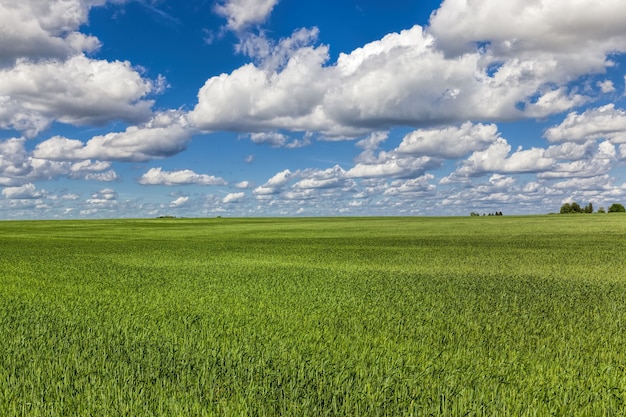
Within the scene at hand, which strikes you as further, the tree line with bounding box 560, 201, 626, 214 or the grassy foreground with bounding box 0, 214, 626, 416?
the tree line with bounding box 560, 201, 626, 214

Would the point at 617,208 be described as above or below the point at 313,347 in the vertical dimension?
above

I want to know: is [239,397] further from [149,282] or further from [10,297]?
[149,282]

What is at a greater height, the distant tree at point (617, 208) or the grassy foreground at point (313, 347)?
the distant tree at point (617, 208)

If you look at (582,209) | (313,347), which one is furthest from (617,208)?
(313,347)

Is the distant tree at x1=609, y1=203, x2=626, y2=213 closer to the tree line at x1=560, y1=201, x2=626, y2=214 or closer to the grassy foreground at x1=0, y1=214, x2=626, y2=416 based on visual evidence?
the tree line at x1=560, y1=201, x2=626, y2=214

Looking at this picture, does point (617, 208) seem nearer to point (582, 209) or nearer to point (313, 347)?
point (582, 209)

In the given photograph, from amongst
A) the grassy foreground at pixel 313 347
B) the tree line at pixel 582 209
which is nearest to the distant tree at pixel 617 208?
the tree line at pixel 582 209

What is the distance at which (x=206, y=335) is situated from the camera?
9867 millimetres

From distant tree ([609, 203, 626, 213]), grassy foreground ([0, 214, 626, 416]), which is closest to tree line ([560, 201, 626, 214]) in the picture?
distant tree ([609, 203, 626, 213])

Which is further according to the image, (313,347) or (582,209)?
(582,209)

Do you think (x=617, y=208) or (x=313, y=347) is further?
(x=617, y=208)

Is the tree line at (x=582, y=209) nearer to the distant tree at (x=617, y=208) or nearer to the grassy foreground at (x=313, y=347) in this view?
the distant tree at (x=617, y=208)

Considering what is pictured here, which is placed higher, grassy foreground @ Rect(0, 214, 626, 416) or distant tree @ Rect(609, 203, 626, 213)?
distant tree @ Rect(609, 203, 626, 213)

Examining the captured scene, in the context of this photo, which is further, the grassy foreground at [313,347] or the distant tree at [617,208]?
the distant tree at [617,208]
